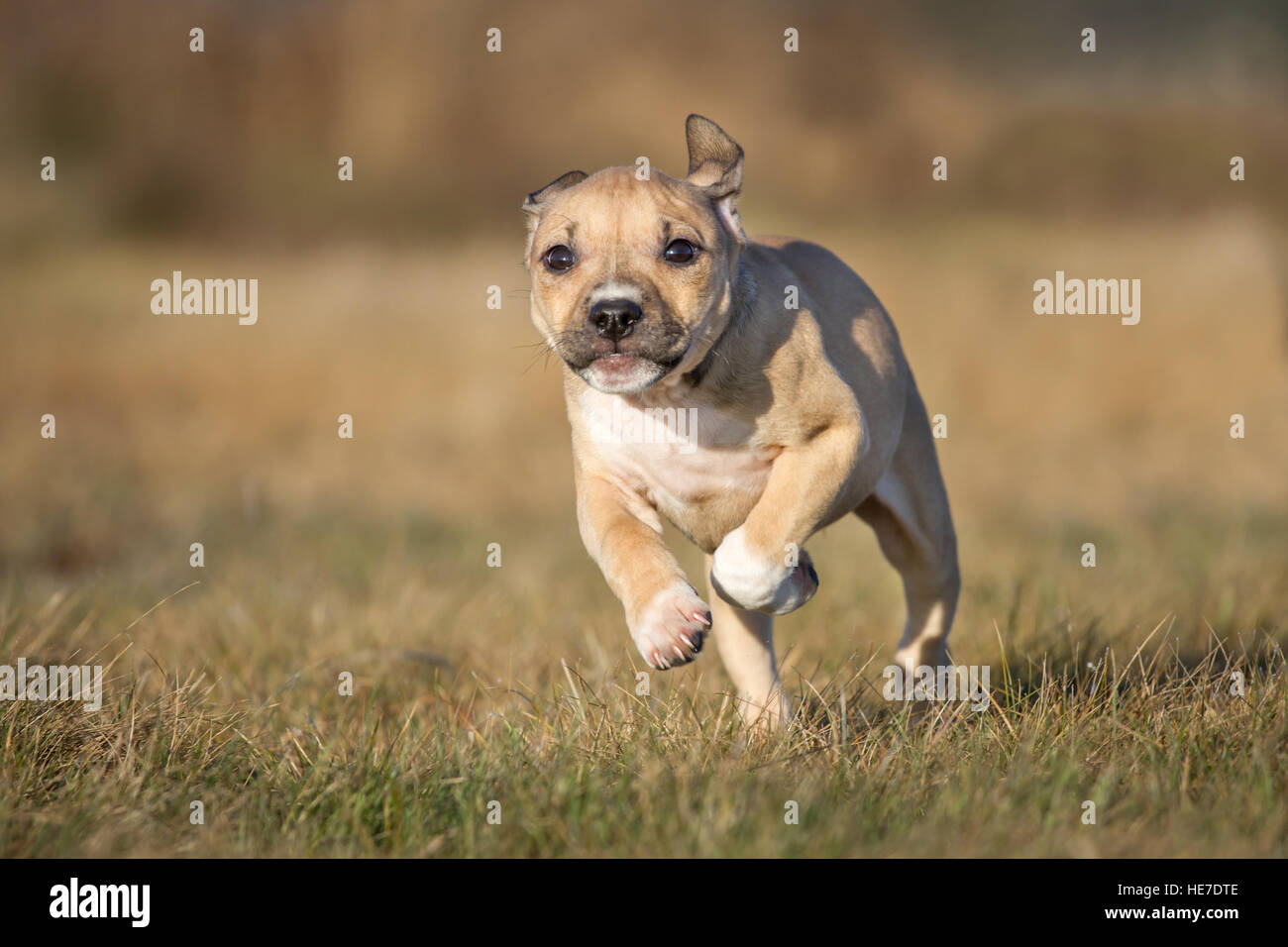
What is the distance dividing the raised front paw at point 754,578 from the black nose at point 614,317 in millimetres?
824

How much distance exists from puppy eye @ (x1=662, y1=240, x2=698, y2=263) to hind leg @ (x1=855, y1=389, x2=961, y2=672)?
159 cm

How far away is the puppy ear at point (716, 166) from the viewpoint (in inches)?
193

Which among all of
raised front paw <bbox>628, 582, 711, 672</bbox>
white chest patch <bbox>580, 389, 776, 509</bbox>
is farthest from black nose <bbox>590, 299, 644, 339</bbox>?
raised front paw <bbox>628, 582, 711, 672</bbox>

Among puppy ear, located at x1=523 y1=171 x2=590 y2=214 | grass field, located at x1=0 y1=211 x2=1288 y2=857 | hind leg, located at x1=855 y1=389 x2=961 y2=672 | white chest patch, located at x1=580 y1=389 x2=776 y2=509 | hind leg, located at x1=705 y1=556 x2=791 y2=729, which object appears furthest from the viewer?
hind leg, located at x1=855 y1=389 x2=961 y2=672

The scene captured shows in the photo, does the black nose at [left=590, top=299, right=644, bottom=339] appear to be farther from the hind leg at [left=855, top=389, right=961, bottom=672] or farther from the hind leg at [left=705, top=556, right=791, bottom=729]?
the hind leg at [left=855, top=389, right=961, bottom=672]

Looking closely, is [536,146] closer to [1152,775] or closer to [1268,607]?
[1268,607]

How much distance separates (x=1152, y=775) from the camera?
4.02 meters

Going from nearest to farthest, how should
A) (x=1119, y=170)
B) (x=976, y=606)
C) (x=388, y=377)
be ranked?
1. (x=976, y=606)
2. (x=388, y=377)
3. (x=1119, y=170)

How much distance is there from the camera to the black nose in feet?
14.2
